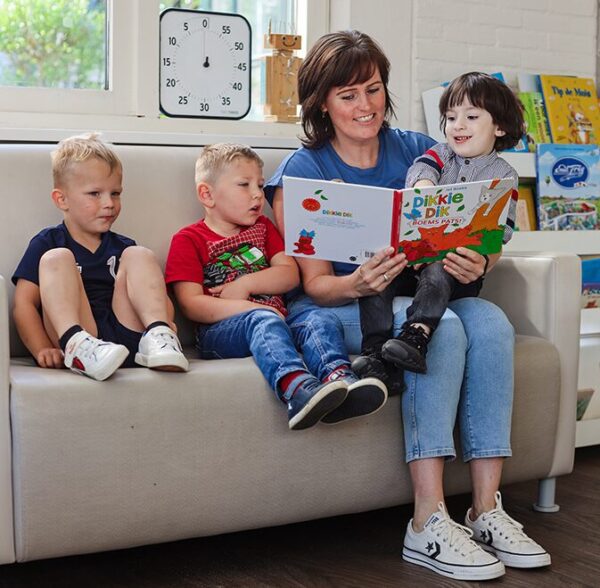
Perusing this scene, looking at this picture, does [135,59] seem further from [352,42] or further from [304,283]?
[304,283]

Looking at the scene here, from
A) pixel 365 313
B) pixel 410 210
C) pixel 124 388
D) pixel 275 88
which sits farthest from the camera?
pixel 275 88

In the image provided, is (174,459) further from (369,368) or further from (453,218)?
(453,218)

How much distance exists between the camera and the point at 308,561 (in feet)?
6.33

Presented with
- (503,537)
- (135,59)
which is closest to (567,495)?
(503,537)

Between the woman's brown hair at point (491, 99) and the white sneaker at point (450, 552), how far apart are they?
0.85 meters

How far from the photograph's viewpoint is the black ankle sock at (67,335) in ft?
5.85

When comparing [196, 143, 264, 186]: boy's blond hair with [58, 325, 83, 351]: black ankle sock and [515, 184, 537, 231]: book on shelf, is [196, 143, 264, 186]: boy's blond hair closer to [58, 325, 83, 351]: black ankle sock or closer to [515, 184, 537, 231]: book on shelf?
[58, 325, 83, 351]: black ankle sock

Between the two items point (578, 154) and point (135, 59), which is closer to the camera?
point (135, 59)

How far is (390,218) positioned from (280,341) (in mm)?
311

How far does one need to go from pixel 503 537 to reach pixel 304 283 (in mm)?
674

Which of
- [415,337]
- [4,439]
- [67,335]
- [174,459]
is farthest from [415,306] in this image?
[4,439]

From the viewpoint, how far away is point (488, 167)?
2156mm

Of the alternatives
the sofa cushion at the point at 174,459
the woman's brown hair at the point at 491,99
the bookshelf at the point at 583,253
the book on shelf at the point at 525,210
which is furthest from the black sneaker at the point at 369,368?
the book on shelf at the point at 525,210

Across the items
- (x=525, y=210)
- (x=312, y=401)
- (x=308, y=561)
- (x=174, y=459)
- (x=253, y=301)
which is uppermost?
(x=525, y=210)
